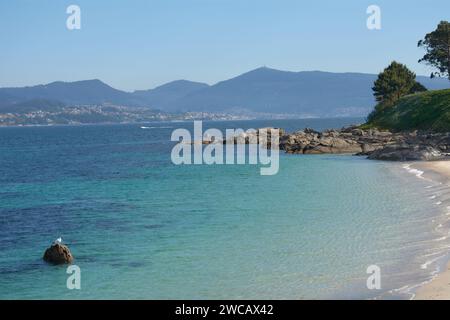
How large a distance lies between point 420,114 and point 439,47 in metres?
21.6

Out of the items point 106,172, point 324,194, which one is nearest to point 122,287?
point 324,194

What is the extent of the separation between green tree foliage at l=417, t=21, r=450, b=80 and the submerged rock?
92664mm

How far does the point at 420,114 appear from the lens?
91812 mm

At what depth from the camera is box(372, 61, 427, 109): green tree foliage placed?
114 metres

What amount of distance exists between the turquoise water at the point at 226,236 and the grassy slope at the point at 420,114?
120ft

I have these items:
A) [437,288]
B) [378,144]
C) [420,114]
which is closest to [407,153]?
[378,144]

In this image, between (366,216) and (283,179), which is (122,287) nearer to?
(366,216)

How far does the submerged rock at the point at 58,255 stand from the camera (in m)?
23.8
